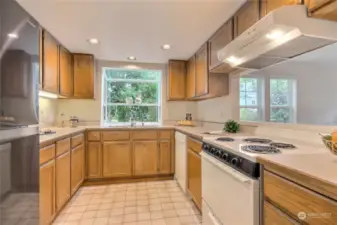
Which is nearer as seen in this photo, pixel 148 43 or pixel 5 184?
pixel 5 184

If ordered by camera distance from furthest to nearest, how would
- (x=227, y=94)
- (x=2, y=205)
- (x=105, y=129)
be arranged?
(x=105, y=129)
(x=227, y=94)
(x=2, y=205)

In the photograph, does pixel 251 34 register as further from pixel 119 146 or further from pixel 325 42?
pixel 119 146

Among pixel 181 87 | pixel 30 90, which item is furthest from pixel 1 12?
pixel 181 87

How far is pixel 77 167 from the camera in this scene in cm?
289

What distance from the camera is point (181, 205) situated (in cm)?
253

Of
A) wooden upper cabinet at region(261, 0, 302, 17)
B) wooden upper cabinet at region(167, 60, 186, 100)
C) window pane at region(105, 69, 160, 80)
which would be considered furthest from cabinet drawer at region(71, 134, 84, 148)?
wooden upper cabinet at region(261, 0, 302, 17)

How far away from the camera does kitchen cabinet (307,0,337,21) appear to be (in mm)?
1085

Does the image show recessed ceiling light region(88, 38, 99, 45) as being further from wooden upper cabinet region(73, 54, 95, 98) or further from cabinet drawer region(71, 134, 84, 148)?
cabinet drawer region(71, 134, 84, 148)

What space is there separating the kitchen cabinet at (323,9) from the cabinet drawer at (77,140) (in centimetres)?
273

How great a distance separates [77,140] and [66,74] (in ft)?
3.64

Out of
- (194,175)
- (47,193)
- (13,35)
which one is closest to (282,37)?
(13,35)

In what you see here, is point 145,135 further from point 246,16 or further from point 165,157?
point 246,16

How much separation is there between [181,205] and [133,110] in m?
2.21

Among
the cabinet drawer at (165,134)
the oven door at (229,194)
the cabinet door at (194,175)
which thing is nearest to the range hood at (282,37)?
the oven door at (229,194)
